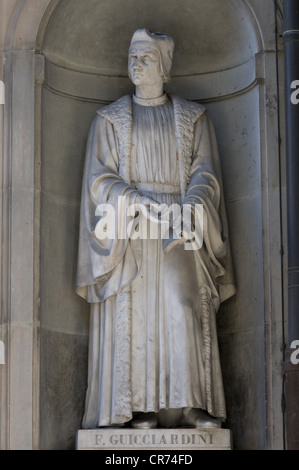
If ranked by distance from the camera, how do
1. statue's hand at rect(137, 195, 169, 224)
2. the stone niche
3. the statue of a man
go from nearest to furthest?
1. the statue of a man
2. statue's hand at rect(137, 195, 169, 224)
3. the stone niche

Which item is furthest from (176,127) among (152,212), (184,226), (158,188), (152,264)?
(152,264)

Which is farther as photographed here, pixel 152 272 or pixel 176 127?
pixel 176 127

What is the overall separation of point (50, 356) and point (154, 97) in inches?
84.8

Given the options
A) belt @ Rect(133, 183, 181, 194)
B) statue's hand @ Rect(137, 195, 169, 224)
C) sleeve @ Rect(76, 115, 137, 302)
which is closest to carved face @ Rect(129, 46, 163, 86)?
sleeve @ Rect(76, 115, 137, 302)

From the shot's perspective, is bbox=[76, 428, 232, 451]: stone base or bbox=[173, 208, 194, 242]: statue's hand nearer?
bbox=[76, 428, 232, 451]: stone base

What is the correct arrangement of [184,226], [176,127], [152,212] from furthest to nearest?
[176,127] → [152,212] → [184,226]

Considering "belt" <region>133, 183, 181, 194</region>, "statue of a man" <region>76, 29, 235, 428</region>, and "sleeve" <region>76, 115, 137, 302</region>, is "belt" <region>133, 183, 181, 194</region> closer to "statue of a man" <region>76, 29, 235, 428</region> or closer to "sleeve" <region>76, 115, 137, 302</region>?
"statue of a man" <region>76, 29, 235, 428</region>

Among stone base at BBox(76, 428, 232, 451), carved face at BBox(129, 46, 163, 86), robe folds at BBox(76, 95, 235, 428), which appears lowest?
stone base at BBox(76, 428, 232, 451)

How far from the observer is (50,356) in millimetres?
12945

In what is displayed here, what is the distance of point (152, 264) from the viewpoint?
1283 centimetres

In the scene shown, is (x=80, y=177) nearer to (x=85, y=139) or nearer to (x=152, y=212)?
(x=85, y=139)

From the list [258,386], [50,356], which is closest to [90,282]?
[50,356]

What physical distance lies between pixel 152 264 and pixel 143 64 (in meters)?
Result: 1.56

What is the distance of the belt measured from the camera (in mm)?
13000
